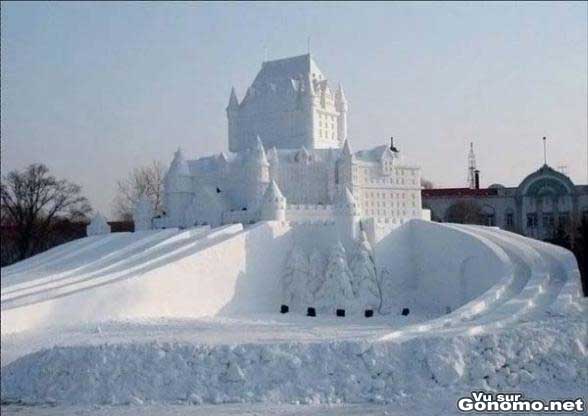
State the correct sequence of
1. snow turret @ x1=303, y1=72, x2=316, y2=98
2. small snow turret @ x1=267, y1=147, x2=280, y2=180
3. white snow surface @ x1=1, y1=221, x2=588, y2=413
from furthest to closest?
snow turret @ x1=303, y1=72, x2=316, y2=98 → small snow turret @ x1=267, y1=147, x2=280, y2=180 → white snow surface @ x1=1, y1=221, x2=588, y2=413

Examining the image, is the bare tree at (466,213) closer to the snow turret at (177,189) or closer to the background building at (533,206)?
the background building at (533,206)

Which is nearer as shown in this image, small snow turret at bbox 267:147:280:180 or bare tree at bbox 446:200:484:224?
small snow turret at bbox 267:147:280:180

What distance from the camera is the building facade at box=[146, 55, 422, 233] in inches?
1266

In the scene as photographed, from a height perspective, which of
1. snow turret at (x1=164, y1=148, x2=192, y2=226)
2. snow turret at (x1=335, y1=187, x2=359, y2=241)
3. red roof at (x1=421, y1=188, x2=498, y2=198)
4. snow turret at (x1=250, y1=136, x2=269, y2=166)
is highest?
red roof at (x1=421, y1=188, x2=498, y2=198)

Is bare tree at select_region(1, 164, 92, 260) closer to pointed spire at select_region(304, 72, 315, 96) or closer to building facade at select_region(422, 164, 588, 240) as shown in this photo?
pointed spire at select_region(304, 72, 315, 96)

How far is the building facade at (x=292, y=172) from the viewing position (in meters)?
32.2

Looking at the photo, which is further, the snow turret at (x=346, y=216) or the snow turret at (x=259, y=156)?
the snow turret at (x=259, y=156)

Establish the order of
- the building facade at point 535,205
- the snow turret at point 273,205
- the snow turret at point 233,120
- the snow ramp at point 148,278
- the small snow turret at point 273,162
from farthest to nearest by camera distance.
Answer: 1. the building facade at point 535,205
2. the snow turret at point 233,120
3. the small snow turret at point 273,162
4. the snow turret at point 273,205
5. the snow ramp at point 148,278

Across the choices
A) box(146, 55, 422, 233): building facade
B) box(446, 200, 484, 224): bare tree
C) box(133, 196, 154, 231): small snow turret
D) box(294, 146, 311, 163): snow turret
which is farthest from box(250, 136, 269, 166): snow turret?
box(446, 200, 484, 224): bare tree

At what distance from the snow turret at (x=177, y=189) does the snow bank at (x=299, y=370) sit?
18.6m

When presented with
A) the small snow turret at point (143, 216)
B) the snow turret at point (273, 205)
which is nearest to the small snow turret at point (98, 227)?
the small snow turret at point (143, 216)

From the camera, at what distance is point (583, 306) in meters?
A: 19.8

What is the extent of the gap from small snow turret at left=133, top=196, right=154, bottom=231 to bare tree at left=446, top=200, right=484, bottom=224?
85.5 feet

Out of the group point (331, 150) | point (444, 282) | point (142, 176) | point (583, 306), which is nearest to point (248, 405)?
point (583, 306)
